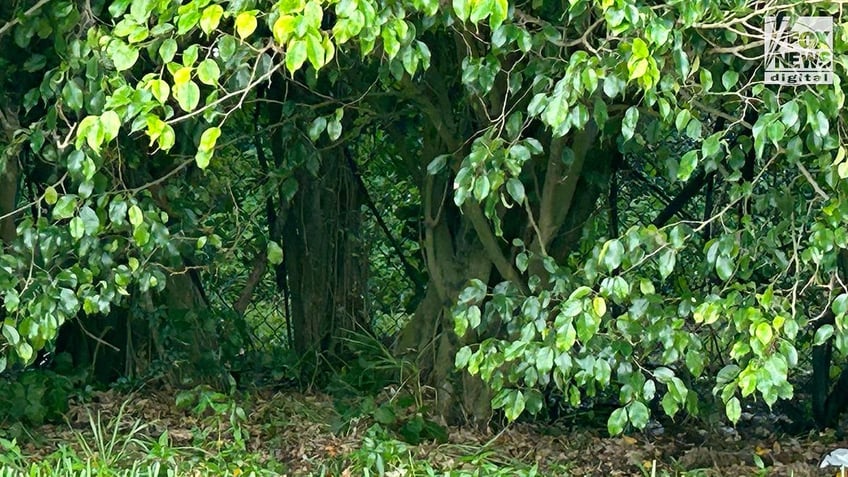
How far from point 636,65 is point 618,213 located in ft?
9.81

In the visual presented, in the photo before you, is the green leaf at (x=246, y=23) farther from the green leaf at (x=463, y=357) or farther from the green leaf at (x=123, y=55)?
the green leaf at (x=463, y=357)

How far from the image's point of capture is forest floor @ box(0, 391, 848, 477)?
493 centimetres

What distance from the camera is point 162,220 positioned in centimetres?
426

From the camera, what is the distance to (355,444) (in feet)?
17.2

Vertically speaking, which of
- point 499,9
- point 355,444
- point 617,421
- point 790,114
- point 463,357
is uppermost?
point 499,9

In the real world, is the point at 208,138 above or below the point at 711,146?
above

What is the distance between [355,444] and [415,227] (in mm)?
1570

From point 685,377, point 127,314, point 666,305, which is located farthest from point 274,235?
point 666,305

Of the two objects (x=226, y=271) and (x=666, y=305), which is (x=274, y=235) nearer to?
(x=226, y=271)

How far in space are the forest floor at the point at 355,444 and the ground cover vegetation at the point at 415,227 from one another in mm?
32

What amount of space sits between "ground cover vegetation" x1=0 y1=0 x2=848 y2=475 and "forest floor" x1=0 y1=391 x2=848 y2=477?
0.03m

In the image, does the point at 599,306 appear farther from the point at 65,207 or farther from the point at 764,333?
the point at 65,207

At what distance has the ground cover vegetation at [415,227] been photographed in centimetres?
338

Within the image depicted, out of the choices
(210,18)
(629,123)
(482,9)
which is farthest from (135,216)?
(629,123)
